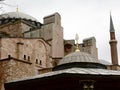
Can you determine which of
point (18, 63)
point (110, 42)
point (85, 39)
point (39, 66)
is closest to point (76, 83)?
point (18, 63)

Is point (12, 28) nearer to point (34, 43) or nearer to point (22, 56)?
point (34, 43)

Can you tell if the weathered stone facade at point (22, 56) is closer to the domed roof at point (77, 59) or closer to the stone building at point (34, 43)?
the stone building at point (34, 43)

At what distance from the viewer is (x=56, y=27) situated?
3475cm

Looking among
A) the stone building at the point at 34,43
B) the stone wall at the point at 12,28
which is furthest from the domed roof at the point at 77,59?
the stone wall at the point at 12,28

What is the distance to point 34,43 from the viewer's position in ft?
97.0

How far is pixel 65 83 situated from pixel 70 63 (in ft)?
8.75

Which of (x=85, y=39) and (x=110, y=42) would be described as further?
(x=85, y=39)

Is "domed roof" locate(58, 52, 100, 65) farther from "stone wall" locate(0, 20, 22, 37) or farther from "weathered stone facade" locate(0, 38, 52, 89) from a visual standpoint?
"stone wall" locate(0, 20, 22, 37)

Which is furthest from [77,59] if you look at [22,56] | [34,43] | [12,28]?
[12,28]

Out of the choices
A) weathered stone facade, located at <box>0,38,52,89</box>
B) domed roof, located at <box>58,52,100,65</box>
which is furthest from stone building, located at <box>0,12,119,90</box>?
domed roof, located at <box>58,52,100,65</box>

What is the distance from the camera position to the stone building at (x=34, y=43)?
1048 inches

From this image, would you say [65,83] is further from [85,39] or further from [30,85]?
[85,39]

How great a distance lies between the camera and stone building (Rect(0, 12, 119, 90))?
26.6m

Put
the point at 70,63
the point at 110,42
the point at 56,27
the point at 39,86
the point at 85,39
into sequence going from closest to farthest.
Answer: the point at 39,86 < the point at 70,63 < the point at 110,42 < the point at 56,27 < the point at 85,39
